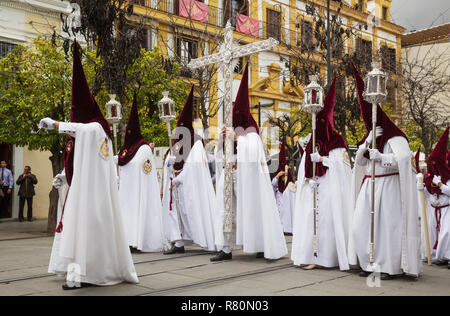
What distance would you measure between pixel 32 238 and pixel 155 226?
4747 millimetres

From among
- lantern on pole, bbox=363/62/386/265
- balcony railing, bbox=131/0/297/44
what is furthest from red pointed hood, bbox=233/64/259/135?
balcony railing, bbox=131/0/297/44

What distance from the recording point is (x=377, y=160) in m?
7.01

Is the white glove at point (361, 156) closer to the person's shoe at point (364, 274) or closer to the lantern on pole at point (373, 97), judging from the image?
the lantern on pole at point (373, 97)

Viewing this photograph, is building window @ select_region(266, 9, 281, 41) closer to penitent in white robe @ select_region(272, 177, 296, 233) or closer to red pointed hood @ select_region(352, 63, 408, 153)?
penitent in white robe @ select_region(272, 177, 296, 233)

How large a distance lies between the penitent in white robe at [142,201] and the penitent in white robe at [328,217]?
121 inches

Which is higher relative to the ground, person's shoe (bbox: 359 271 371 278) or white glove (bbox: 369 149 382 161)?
white glove (bbox: 369 149 382 161)

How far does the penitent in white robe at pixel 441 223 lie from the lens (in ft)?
27.3

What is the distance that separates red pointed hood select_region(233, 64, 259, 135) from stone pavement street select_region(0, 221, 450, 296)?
2117mm

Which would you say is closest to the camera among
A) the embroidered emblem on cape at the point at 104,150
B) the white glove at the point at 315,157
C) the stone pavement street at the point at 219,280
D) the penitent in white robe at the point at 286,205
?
the stone pavement street at the point at 219,280

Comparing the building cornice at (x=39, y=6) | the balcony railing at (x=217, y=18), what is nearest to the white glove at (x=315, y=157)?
the building cornice at (x=39, y=6)

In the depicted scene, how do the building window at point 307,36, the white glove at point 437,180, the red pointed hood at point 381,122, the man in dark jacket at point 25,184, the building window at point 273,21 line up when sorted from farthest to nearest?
the building window at point 273,21 → the building window at point 307,36 → the man in dark jacket at point 25,184 → the white glove at point 437,180 → the red pointed hood at point 381,122

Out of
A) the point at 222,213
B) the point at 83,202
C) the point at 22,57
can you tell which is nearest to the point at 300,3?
the point at 22,57

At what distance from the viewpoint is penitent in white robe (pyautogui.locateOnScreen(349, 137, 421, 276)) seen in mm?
6754

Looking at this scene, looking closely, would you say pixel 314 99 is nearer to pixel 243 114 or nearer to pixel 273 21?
pixel 243 114
